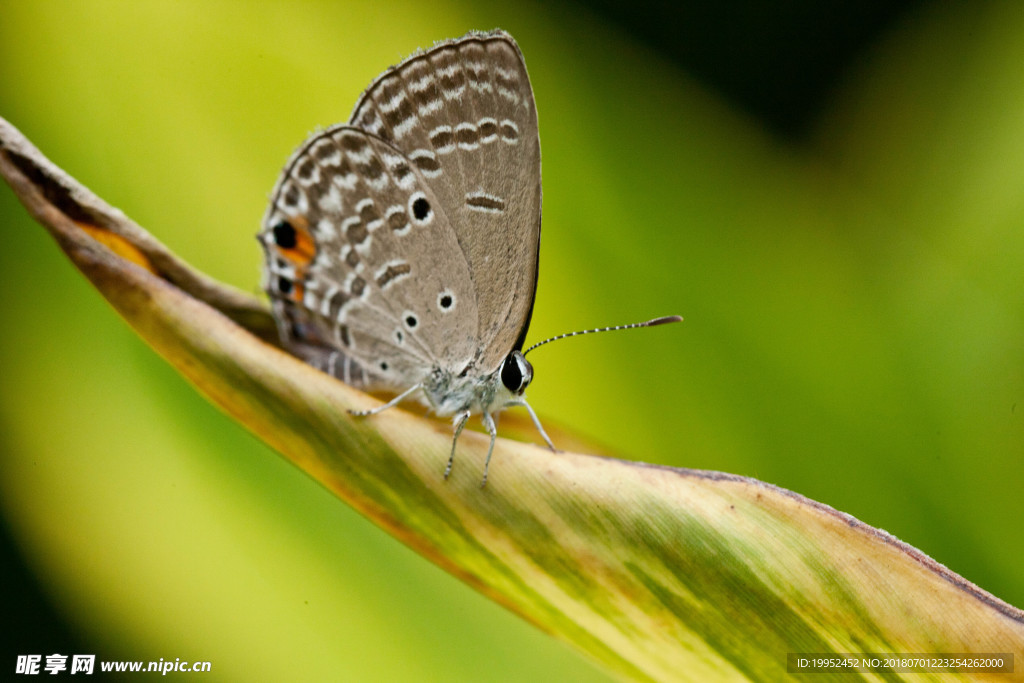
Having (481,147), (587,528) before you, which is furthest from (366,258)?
(587,528)

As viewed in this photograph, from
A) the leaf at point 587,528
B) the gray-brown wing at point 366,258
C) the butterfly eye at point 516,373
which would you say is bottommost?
the leaf at point 587,528

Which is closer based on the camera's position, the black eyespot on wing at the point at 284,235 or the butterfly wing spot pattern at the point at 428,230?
the butterfly wing spot pattern at the point at 428,230

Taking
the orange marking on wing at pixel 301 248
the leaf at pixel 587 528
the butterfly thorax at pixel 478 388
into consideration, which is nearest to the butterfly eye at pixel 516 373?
the butterfly thorax at pixel 478 388

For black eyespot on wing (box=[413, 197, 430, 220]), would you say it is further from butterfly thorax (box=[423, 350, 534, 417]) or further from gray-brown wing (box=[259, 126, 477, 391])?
butterfly thorax (box=[423, 350, 534, 417])

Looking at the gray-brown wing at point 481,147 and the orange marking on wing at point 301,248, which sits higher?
the gray-brown wing at point 481,147

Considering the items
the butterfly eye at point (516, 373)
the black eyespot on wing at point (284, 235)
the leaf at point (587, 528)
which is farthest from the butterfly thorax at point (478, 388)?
the black eyespot on wing at point (284, 235)

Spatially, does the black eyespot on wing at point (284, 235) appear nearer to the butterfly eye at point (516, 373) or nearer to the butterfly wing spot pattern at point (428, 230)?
the butterfly wing spot pattern at point (428, 230)
